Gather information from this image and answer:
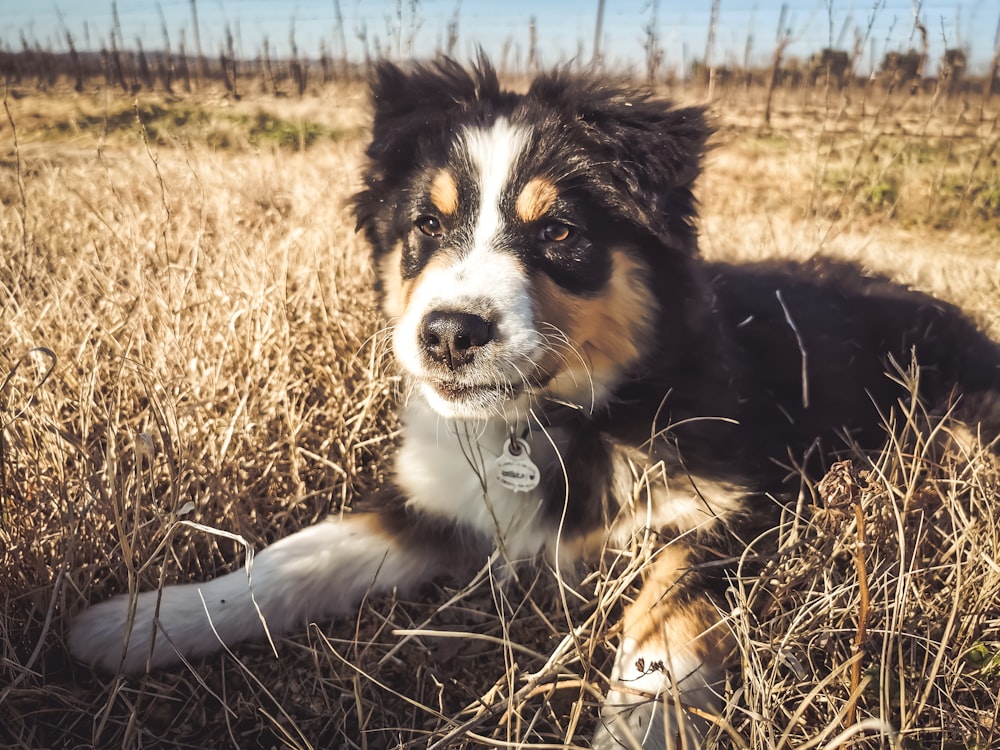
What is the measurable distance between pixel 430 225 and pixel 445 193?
→ 0.41 ft

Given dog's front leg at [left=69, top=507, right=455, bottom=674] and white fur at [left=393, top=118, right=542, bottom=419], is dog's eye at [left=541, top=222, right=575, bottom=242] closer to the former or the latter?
white fur at [left=393, top=118, right=542, bottom=419]

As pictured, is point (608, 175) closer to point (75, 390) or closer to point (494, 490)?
point (494, 490)

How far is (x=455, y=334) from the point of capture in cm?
180

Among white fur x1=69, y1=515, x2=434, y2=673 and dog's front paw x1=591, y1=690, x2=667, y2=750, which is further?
white fur x1=69, y1=515, x2=434, y2=673

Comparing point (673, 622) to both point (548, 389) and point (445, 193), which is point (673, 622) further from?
point (445, 193)

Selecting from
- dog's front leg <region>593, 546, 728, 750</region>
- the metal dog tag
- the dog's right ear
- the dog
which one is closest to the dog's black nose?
the dog

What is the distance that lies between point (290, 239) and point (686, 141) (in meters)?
2.10

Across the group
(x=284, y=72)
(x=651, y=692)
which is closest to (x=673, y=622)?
(x=651, y=692)

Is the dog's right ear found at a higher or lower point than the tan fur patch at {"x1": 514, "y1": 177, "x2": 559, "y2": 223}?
higher

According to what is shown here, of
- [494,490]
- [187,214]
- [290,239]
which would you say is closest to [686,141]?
[494,490]

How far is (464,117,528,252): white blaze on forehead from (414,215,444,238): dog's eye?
0.55ft

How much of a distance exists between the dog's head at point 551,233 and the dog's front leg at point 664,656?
606 millimetres

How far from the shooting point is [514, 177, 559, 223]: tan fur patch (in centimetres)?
208

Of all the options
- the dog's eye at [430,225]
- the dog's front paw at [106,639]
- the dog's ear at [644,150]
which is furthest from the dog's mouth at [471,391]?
the dog's front paw at [106,639]
